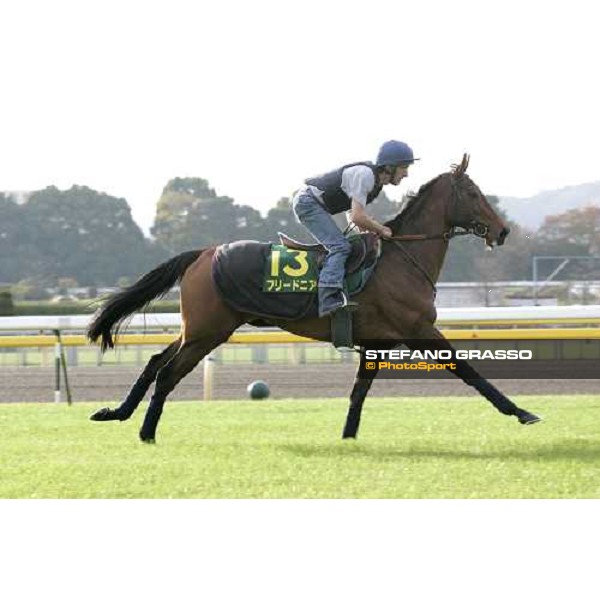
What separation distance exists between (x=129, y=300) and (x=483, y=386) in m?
2.42

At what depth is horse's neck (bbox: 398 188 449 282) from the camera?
8.11 meters

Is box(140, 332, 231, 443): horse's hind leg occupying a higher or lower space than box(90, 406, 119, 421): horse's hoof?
higher

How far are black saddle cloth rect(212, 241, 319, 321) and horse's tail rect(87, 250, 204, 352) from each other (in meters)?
0.55

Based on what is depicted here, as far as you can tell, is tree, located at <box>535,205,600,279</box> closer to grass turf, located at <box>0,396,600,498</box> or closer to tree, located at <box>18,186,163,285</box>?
tree, located at <box>18,186,163,285</box>

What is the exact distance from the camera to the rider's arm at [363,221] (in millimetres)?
7676

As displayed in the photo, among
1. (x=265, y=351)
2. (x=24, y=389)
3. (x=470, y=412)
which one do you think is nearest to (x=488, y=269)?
(x=265, y=351)

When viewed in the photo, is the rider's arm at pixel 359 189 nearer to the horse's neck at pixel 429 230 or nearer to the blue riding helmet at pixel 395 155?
the blue riding helmet at pixel 395 155

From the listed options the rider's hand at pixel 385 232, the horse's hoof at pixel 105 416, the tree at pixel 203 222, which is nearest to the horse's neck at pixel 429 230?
the rider's hand at pixel 385 232

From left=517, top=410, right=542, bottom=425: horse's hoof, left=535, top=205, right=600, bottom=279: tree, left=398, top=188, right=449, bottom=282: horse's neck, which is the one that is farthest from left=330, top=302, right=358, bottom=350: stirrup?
left=535, top=205, right=600, bottom=279: tree

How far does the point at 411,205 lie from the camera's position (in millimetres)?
8266

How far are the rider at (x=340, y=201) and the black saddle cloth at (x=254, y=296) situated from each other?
0.15 metres

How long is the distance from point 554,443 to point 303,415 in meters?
2.50

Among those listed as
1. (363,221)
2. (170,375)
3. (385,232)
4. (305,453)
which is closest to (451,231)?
(385,232)

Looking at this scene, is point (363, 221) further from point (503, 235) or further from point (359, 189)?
point (503, 235)
